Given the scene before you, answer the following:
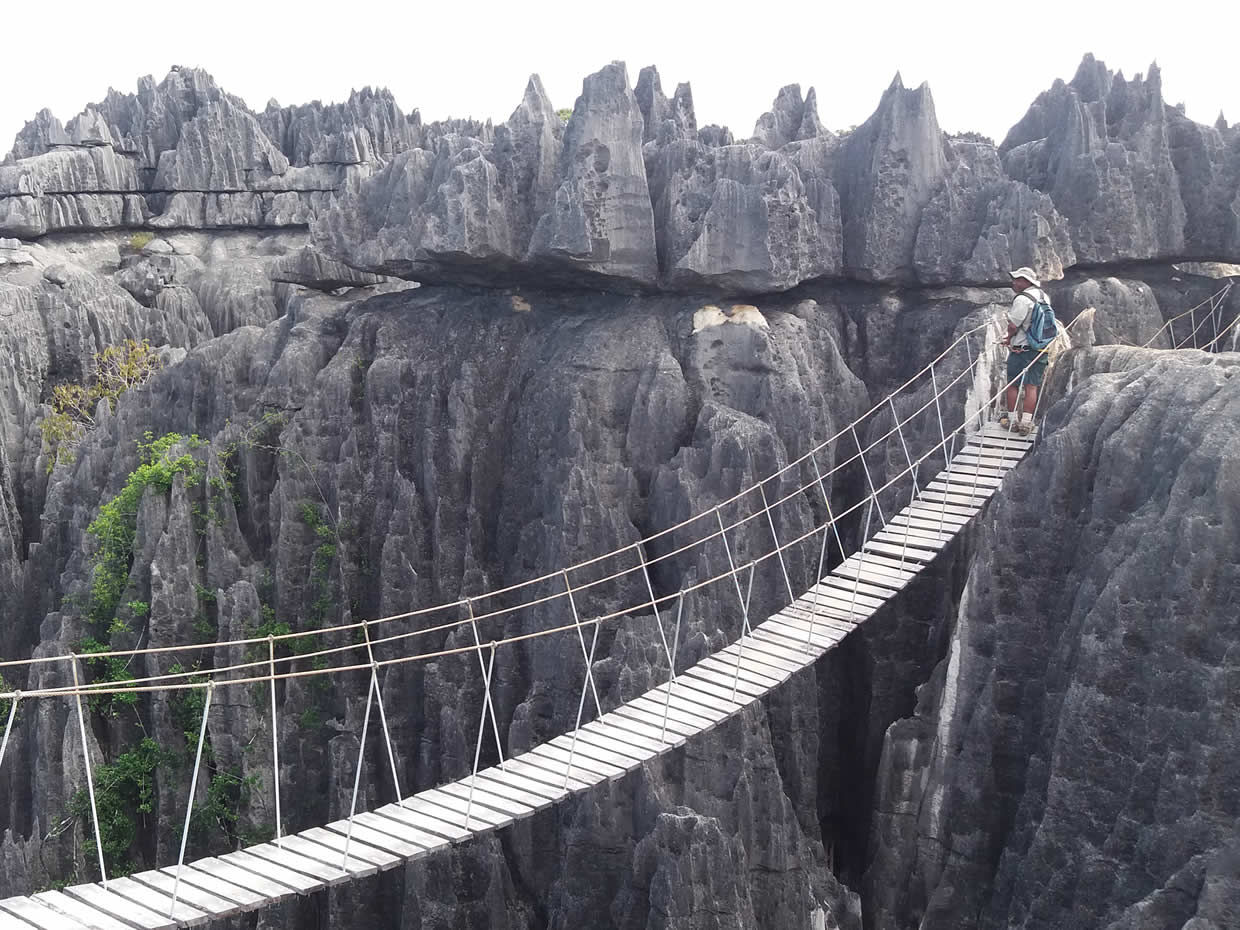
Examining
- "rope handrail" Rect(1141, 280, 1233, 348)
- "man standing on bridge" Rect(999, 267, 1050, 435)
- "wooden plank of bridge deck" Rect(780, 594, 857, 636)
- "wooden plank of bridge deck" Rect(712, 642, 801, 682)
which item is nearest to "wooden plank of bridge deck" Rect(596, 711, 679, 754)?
"wooden plank of bridge deck" Rect(712, 642, 801, 682)

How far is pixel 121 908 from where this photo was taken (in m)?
11.5

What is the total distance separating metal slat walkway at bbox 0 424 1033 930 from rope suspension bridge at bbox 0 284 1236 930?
0.07 ft

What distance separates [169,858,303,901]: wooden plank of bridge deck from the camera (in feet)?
39.1

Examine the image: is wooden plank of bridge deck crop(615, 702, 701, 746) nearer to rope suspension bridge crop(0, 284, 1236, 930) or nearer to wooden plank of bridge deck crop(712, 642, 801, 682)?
rope suspension bridge crop(0, 284, 1236, 930)

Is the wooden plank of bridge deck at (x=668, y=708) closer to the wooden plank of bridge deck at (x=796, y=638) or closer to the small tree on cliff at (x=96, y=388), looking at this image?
the wooden plank of bridge deck at (x=796, y=638)

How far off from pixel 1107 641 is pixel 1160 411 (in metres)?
2.65

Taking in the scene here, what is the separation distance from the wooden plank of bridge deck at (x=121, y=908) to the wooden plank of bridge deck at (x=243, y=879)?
1.64 ft

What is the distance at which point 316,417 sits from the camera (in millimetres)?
24797

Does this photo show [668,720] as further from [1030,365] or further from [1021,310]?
[1021,310]

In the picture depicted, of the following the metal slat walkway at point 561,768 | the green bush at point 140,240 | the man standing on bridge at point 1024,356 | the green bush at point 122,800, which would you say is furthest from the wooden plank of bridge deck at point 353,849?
the green bush at point 140,240

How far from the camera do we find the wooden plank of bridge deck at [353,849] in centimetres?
1241

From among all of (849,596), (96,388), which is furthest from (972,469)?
(96,388)

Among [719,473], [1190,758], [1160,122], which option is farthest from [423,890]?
[1160,122]

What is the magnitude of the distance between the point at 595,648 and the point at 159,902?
7.80 meters
